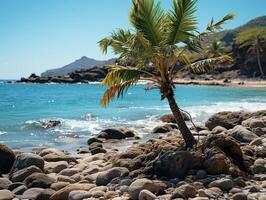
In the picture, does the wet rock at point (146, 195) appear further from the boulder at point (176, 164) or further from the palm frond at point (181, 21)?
the palm frond at point (181, 21)

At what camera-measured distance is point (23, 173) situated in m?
12.0

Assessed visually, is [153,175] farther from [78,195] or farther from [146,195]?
[78,195]

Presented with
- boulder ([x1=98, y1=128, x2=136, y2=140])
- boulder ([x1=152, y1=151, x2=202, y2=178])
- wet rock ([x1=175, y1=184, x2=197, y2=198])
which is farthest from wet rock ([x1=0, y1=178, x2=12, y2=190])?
boulder ([x1=98, y1=128, x2=136, y2=140])

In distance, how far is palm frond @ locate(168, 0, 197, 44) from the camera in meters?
13.0

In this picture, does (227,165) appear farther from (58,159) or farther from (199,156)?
(58,159)

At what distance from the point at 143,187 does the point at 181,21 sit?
19.5 ft

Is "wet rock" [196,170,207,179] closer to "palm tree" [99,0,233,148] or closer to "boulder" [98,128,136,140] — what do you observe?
"palm tree" [99,0,233,148]

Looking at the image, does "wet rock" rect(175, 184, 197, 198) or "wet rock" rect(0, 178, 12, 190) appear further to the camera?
"wet rock" rect(0, 178, 12, 190)

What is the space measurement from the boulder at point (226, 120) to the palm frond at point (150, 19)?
36.3 feet

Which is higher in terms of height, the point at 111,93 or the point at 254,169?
the point at 111,93

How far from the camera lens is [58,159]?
15.4 meters

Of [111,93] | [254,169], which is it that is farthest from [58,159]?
[254,169]

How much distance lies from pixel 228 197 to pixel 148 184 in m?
1.82

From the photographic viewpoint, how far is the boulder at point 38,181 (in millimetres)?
11094
